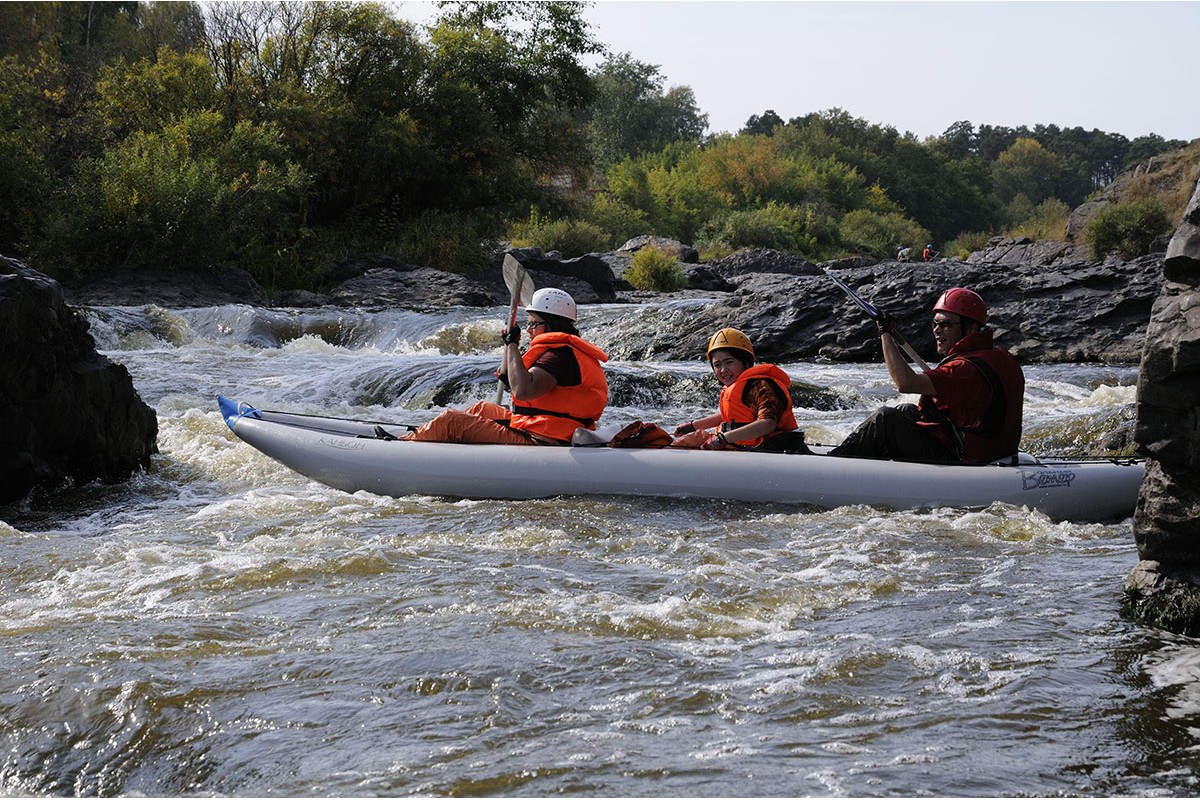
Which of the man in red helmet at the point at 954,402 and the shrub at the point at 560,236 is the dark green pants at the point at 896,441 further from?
the shrub at the point at 560,236

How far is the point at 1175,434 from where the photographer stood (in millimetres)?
3477

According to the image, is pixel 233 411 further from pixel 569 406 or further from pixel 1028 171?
pixel 1028 171

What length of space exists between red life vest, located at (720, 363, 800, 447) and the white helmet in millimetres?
895

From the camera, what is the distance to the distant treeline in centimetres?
1703

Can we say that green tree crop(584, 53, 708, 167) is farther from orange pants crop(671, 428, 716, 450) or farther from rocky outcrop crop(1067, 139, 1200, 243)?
orange pants crop(671, 428, 716, 450)

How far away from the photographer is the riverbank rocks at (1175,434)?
11.2ft

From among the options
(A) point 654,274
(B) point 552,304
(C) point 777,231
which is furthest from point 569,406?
(C) point 777,231

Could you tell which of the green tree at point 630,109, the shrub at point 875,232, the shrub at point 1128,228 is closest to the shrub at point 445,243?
the shrub at point 1128,228

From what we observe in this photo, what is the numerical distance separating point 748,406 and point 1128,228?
16.1 metres

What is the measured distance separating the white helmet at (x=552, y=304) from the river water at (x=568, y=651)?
970mm

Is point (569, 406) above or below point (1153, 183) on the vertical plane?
below

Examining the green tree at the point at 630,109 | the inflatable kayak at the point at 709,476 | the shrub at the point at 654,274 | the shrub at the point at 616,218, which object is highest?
the green tree at the point at 630,109

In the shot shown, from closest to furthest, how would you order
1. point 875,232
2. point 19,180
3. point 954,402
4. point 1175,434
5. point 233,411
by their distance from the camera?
1. point 1175,434
2. point 954,402
3. point 233,411
4. point 19,180
5. point 875,232

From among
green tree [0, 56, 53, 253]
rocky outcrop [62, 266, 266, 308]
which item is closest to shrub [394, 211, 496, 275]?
rocky outcrop [62, 266, 266, 308]
